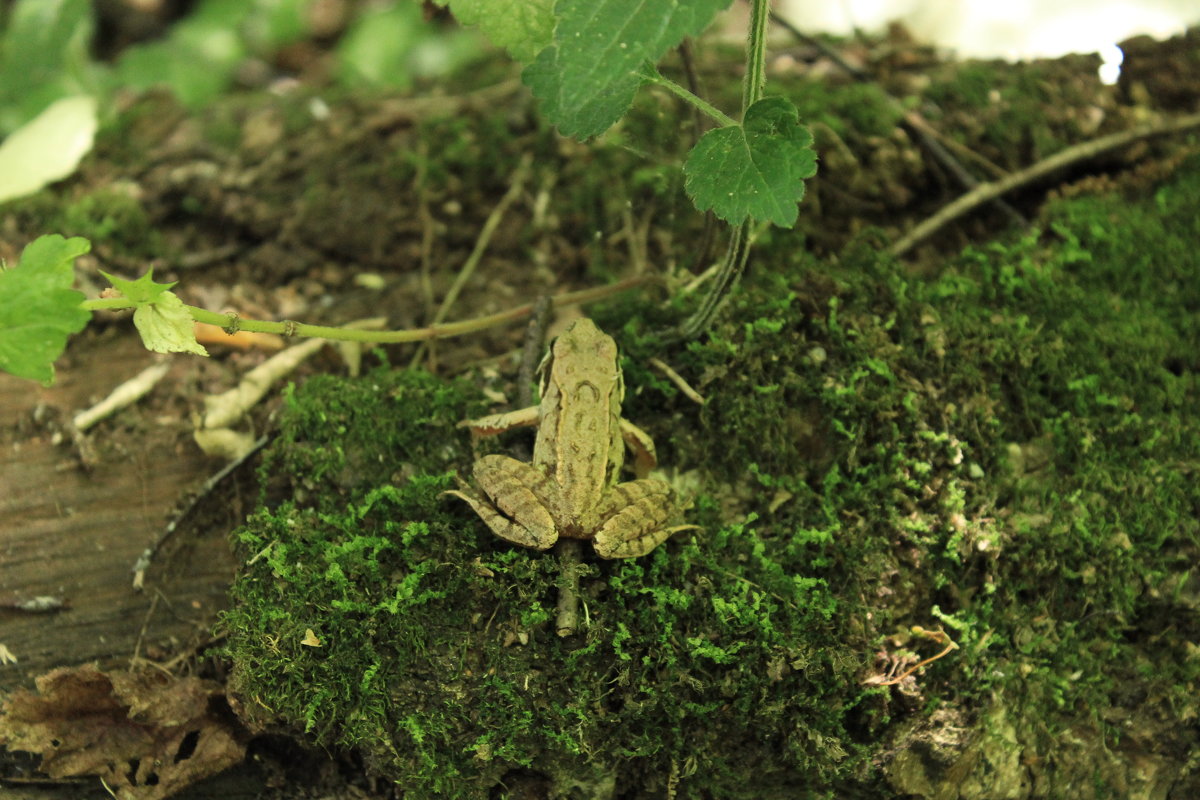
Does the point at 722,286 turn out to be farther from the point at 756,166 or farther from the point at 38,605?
the point at 38,605

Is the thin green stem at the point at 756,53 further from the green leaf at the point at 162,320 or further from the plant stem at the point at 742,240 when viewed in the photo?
the green leaf at the point at 162,320

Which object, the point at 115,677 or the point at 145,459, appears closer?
the point at 115,677

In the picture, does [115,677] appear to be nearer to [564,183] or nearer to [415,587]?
[415,587]

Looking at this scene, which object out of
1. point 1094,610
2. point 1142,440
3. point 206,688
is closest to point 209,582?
point 206,688

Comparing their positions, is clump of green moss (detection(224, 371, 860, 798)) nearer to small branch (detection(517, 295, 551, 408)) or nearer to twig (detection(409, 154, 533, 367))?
small branch (detection(517, 295, 551, 408))

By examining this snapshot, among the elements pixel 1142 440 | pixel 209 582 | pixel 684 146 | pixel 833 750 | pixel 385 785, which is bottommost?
pixel 385 785

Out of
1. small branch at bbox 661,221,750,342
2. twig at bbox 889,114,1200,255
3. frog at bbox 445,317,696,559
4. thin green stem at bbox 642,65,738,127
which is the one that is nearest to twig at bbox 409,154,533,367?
frog at bbox 445,317,696,559

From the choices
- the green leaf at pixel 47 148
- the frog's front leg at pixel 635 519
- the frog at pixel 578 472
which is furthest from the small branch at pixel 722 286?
the green leaf at pixel 47 148
